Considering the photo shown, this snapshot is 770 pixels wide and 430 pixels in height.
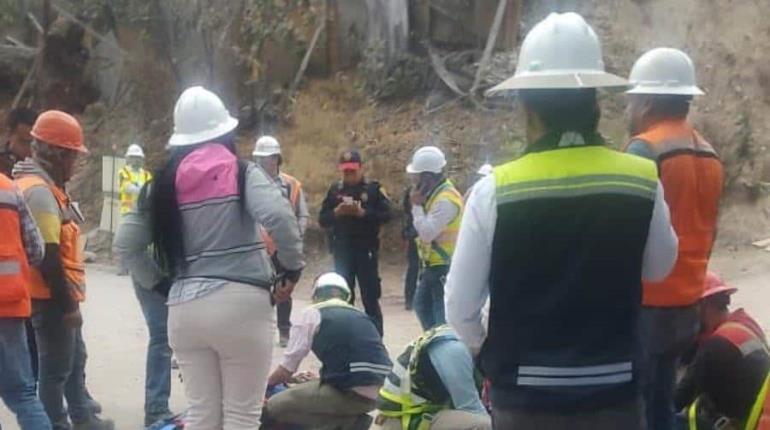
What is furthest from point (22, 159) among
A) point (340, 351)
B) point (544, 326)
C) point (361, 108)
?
point (361, 108)

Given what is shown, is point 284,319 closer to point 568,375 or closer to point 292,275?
point 292,275

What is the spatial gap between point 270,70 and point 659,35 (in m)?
7.11

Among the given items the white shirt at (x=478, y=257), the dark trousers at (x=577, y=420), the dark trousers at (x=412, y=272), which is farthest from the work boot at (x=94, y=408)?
the dark trousers at (x=412, y=272)

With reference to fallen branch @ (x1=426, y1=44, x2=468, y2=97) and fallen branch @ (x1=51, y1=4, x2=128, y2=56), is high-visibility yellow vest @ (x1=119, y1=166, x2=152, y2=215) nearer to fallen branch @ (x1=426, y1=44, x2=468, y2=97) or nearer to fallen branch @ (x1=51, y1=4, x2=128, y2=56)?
fallen branch @ (x1=426, y1=44, x2=468, y2=97)

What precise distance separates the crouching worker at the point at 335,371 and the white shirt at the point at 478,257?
120 inches

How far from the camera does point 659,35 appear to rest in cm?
2236

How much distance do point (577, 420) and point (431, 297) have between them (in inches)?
264

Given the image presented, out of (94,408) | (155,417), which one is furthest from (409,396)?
(94,408)

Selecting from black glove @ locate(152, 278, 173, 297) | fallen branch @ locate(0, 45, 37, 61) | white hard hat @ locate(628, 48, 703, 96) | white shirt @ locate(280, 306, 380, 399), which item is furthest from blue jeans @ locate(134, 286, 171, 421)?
fallen branch @ locate(0, 45, 37, 61)

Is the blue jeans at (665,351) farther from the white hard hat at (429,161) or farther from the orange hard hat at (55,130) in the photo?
the white hard hat at (429,161)

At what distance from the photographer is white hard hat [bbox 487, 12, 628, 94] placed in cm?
372

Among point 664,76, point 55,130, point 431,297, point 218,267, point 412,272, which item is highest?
point 664,76

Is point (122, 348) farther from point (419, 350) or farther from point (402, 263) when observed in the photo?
point (402, 263)

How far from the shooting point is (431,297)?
411 inches
